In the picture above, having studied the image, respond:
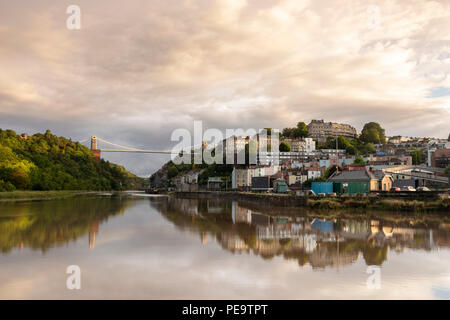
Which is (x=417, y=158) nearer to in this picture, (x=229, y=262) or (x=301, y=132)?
(x=301, y=132)

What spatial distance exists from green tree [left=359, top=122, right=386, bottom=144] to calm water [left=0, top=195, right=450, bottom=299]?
298 feet

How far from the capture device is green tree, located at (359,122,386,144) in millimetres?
103062

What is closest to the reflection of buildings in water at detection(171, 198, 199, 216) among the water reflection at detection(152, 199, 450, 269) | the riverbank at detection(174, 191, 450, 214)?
the riverbank at detection(174, 191, 450, 214)

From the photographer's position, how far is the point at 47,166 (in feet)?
238

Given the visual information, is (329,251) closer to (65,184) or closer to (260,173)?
(260,173)

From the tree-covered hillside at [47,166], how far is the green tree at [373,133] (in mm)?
79945

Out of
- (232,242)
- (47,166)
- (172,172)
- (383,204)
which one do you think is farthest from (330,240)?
(172,172)

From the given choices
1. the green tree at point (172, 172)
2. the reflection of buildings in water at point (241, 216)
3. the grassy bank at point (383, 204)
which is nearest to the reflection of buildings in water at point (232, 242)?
the reflection of buildings in water at point (241, 216)

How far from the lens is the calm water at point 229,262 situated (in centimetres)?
839

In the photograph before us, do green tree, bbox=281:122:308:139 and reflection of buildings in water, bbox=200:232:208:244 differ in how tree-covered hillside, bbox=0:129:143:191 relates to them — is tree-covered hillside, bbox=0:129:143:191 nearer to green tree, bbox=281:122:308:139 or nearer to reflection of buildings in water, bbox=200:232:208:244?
reflection of buildings in water, bbox=200:232:208:244

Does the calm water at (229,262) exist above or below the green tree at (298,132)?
below

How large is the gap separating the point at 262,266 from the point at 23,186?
58.7 meters

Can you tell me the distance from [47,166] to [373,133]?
289 ft

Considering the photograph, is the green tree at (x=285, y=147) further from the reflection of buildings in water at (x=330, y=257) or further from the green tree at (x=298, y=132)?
the reflection of buildings in water at (x=330, y=257)
